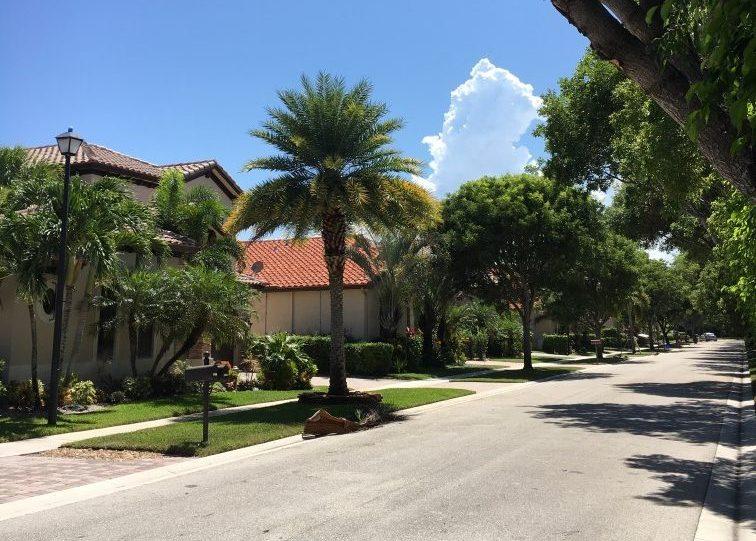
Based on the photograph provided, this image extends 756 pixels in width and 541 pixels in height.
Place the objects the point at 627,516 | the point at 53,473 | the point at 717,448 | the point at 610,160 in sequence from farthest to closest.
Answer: the point at 610,160
the point at 717,448
the point at 53,473
the point at 627,516

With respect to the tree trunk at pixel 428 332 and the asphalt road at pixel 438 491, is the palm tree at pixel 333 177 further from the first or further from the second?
the tree trunk at pixel 428 332

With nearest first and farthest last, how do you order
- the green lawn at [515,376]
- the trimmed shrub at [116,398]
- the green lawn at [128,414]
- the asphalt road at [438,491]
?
the asphalt road at [438,491], the green lawn at [128,414], the trimmed shrub at [116,398], the green lawn at [515,376]

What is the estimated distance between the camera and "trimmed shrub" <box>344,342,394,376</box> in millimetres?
26922

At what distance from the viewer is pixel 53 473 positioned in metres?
8.70

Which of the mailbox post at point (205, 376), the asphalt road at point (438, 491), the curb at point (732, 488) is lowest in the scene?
the curb at point (732, 488)

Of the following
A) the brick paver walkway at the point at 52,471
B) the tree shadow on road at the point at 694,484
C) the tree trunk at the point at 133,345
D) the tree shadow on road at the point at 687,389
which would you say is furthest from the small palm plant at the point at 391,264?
the tree shadow on road at the point at 694,484

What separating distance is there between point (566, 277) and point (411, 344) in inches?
327

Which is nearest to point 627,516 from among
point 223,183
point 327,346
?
point 327,346

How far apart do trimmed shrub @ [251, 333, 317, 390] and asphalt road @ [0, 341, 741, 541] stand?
8480mm

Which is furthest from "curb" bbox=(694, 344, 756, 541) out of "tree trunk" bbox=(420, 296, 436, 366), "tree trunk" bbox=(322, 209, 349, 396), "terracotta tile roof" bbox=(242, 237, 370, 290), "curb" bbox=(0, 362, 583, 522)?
"terracotta tile roof" bbox=(242, 237, 370, 290)

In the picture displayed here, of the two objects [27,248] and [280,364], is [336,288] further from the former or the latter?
[27,248]

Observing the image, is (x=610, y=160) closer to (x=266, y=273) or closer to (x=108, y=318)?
(x=108, y=318)

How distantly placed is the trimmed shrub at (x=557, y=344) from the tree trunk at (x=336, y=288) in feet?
134

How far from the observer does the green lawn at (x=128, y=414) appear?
1198 centimetres
